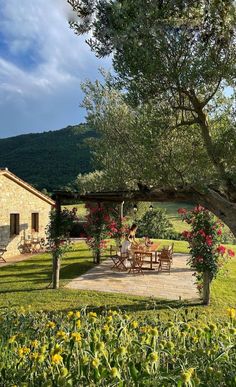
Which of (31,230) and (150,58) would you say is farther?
(31,230)

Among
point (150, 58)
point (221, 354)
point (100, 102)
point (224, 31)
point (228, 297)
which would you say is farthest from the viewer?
point (228, 297)

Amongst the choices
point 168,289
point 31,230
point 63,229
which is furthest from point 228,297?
point 31,230

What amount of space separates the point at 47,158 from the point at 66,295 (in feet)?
134

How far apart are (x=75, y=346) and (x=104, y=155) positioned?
5258 millimetres

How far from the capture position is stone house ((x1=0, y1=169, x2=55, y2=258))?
18.7 meters

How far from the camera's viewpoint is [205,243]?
31.6 ft

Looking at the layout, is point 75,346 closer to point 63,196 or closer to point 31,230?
point 63,196

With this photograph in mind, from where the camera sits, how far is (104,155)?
723 cm

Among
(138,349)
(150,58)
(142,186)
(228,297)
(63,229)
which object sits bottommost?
(228,297)

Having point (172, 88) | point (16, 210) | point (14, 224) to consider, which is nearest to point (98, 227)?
point (16, 210)

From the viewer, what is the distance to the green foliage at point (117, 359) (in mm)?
1788

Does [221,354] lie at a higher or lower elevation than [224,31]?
lower

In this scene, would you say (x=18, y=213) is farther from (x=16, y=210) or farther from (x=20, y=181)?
(x=20, y=181)

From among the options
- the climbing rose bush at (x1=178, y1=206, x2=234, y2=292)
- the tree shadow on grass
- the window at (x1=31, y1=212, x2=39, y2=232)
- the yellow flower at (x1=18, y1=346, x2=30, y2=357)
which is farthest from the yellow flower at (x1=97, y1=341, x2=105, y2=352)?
the window at (x1=31, y1=212, x2=39, y2=232)
